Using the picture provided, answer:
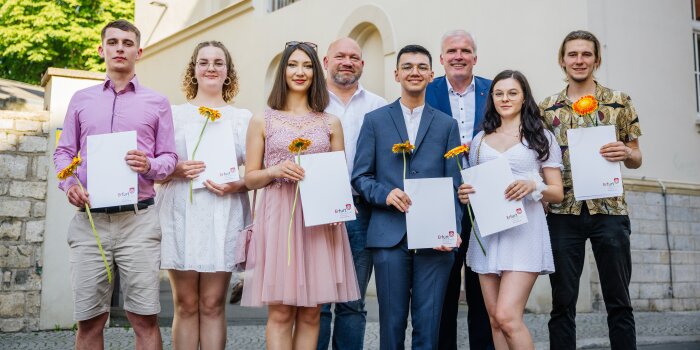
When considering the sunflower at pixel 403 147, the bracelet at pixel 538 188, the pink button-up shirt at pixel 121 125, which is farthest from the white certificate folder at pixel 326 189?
the bracelet at pixel 538 188

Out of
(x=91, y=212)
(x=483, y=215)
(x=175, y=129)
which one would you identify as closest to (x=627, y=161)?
(x=483, y=215)

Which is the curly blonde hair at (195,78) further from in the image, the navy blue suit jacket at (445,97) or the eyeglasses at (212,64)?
the navy blue suit jacket at (445,97)

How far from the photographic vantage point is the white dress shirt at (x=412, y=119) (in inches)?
174

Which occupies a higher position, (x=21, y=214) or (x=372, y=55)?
(x=372, y=55)

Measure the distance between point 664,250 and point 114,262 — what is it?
25.2 ft

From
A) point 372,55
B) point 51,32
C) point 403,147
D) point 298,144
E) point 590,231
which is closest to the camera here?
point 298,144

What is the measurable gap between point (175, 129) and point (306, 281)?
134 centimetres

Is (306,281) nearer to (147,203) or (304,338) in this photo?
(304,338)

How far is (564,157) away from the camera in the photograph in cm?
460

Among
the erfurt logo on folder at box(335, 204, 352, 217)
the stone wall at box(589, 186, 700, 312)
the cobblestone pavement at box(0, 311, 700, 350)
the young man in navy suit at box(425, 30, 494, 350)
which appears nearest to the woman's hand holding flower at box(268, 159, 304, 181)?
the erfurt logo on folder at box(335, 204, 352, 217)

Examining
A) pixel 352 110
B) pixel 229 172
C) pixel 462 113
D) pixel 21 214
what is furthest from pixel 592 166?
pixel 21 214

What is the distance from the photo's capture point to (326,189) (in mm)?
4047

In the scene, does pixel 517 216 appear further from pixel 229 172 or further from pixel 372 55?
pixel 372 55

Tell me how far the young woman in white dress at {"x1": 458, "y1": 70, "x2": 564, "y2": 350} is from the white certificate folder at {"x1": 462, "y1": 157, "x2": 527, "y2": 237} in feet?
0.13
